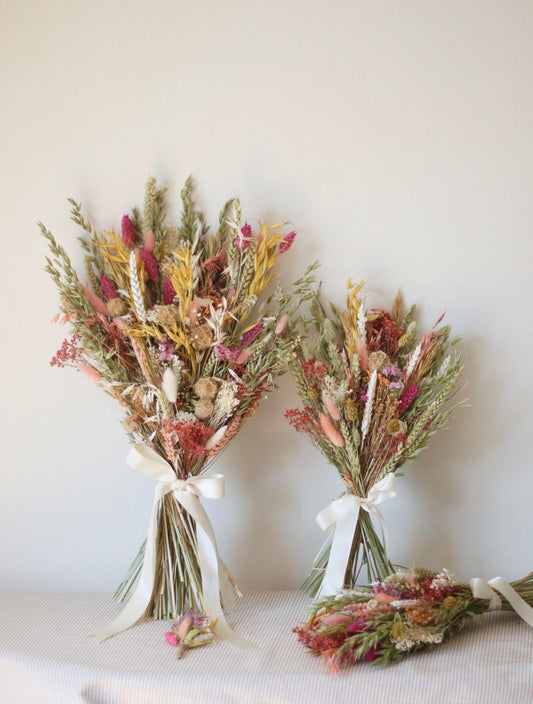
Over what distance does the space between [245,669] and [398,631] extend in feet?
1.15

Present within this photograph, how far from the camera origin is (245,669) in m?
1.66

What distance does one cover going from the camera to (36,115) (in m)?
2.23

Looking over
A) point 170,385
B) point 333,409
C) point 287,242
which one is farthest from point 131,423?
point 287,242

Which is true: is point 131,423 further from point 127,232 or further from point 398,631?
point 398,631

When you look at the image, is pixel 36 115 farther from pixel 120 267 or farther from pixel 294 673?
pixel 294 673

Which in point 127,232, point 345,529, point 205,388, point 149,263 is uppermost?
point 127,232

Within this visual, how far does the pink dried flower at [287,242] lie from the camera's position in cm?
201

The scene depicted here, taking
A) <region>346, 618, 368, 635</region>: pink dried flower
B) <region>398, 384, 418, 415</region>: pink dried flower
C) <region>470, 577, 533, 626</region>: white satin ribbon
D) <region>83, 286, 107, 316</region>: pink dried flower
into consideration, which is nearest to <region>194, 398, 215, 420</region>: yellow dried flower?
<region>83, 286, 107, 316</region>: pink dried flower

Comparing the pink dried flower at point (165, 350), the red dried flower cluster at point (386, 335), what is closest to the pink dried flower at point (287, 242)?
the red dried flower cluster at point (386, 335)

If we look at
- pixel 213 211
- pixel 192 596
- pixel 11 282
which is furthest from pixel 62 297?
pixel 192 596

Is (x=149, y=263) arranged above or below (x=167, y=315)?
above

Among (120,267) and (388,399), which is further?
(120,267)

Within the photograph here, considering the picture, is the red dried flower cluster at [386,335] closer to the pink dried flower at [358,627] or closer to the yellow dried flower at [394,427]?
the yellow dried flower at [394,427]

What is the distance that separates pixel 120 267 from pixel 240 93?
0.61m
